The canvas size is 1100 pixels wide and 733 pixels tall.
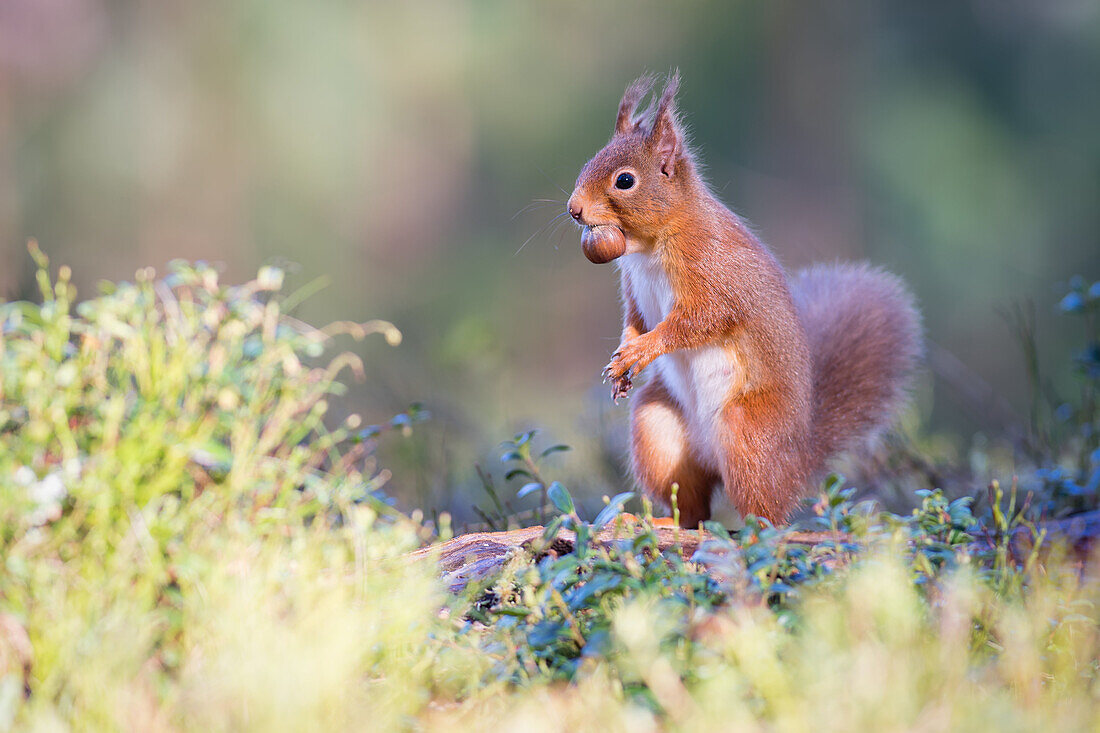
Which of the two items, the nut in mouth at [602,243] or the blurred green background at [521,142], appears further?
the blurred green background at [521,142]

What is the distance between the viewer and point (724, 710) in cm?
152

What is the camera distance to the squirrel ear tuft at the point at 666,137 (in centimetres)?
310

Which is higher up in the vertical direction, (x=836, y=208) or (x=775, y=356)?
(x=836, y=208)

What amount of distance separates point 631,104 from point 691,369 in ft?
2.79

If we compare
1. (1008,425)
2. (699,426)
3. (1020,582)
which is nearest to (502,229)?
(1008,425)

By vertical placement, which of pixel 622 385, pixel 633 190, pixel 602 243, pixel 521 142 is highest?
pixel 521 142

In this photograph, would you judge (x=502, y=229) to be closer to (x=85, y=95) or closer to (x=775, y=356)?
(x=85, y=95)

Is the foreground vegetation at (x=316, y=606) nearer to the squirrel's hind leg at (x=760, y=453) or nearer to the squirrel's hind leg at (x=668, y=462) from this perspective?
the squirrel's hind leg at (x=760, y=453)

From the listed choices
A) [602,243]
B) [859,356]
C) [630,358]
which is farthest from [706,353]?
[859,356]

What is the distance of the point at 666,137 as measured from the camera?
123 inches

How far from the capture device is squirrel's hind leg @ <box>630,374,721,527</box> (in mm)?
3090

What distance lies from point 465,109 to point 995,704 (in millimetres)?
8837

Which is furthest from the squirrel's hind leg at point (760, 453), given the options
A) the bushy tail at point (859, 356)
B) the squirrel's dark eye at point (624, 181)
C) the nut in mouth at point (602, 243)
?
the squirrel's dark eye at point (624, 181)

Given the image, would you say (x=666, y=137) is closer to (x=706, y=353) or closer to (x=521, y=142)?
(x=706, y=353)
